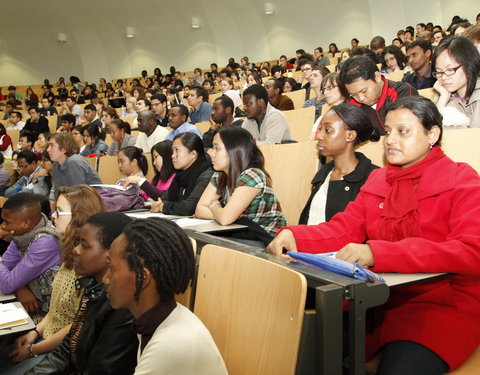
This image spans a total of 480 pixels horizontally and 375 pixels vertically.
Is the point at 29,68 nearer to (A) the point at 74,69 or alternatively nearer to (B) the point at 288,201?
(A) the point at 74,69

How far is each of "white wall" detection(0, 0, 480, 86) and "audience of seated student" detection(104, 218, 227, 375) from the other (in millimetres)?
13500

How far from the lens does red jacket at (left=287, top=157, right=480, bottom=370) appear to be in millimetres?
1360

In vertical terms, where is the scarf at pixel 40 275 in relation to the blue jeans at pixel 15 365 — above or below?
above

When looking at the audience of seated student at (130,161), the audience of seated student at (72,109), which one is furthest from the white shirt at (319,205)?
the audience of seated student at (72,109)

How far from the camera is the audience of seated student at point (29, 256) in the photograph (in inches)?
90.6

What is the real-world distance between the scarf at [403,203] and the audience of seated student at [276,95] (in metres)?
3.97

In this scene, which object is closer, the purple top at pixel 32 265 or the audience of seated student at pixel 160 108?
the purple top at pixel 32 265

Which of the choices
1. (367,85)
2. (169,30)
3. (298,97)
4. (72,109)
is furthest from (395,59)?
(169,30)

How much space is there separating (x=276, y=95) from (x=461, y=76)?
3186 mm

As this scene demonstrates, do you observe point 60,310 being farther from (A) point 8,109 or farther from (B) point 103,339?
(A) point 8,109

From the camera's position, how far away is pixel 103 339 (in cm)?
143

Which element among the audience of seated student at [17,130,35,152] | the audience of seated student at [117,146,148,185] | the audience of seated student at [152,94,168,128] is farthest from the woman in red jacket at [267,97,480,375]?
the audience of seated student at [17,130,35,152]

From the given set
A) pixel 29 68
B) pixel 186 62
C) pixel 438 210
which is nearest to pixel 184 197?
pixel 438 210

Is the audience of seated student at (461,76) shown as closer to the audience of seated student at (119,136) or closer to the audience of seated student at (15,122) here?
the audience of seated student at (119,136)
